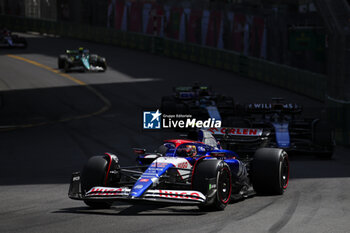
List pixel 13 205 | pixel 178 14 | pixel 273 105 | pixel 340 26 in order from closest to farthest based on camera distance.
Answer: pixel 13 205
pixel 273 105
pixel 340 26
pixel 178 14

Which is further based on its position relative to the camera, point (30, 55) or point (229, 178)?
point (30, 55)

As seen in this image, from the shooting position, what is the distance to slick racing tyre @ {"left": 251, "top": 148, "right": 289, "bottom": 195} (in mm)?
13820

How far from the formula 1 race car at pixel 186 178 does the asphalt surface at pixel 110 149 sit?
27cm

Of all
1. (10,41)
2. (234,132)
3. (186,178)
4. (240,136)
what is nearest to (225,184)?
(186,178)

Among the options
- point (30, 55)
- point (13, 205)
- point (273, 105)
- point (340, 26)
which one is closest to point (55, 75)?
point (30, 55)

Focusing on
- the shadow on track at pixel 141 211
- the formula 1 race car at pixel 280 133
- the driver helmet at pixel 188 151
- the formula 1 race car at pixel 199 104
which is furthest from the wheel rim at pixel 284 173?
the formula 1 race car at pixel 199 104

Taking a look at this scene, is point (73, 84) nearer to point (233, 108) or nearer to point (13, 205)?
point (233, 108)

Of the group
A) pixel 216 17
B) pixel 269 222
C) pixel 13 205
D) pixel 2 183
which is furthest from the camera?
pixel 216 17

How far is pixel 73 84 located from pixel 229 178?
98.4 feet

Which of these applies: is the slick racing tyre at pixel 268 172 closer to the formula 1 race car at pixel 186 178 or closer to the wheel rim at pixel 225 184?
the formula 1 race car at pixel 186 178

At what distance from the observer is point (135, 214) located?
1202 cm

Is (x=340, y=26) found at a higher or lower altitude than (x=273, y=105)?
higher

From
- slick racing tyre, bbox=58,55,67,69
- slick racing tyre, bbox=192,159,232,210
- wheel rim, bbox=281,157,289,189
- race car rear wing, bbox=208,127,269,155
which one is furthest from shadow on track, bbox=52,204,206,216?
slick racing tyre, bbox=58,55,67,69

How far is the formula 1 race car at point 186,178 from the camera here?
39.0 ft
